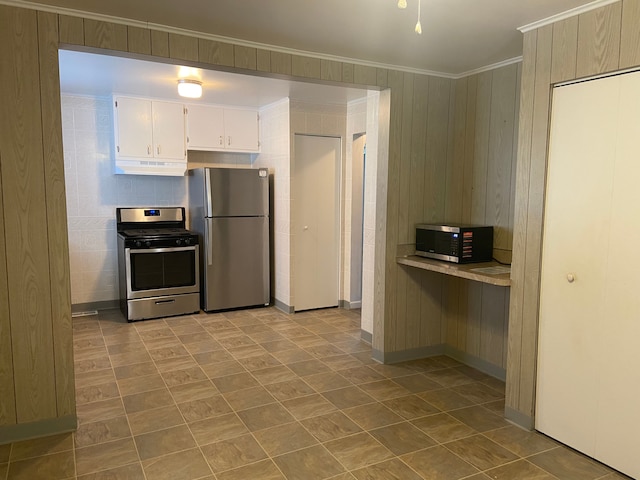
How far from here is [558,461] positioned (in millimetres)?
2488

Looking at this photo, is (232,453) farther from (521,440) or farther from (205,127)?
(205,127)

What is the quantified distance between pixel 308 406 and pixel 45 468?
1.49m

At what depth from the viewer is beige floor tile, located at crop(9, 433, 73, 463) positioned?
248cm

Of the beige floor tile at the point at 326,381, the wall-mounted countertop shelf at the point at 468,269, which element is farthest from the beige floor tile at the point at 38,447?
the wall-mounted countertop shelf at the point at 468,269

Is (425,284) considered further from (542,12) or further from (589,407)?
(542,12)

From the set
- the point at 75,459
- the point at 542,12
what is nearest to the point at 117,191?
the point at 75,459

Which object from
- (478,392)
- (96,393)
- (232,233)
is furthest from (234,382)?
(232,233)

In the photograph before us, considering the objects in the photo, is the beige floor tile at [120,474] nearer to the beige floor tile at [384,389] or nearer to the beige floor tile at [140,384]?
the beige floor tile at [140,384]

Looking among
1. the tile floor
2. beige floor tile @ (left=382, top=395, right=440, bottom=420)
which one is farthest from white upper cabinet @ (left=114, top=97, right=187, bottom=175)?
beige floor tile @ (left=382, top=395, right=440, bottom=420)

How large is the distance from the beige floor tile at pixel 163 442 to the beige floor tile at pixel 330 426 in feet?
2.25

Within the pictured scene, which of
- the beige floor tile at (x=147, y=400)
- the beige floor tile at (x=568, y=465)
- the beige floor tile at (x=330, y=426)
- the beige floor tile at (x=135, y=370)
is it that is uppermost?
the beige floor tile at (x=135, y=370)

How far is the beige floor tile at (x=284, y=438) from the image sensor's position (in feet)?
8.50

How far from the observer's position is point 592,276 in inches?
96.7

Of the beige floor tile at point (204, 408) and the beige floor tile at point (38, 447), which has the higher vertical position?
the beige floor tile at point (38, 447)
